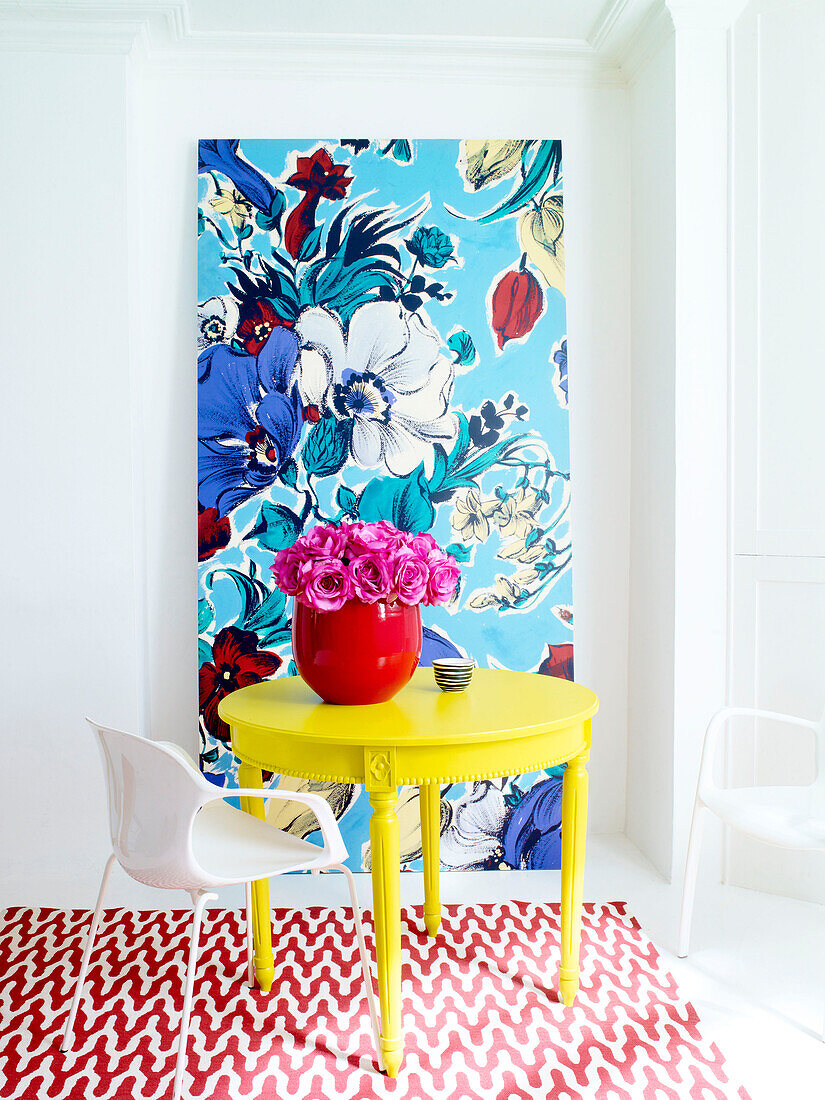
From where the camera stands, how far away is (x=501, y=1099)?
1.59 metres

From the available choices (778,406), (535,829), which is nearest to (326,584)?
(535,829)

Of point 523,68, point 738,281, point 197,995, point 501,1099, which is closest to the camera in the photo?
point 501,1099

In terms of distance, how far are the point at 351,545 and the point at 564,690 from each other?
0.71 m

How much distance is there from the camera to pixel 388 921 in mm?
1640

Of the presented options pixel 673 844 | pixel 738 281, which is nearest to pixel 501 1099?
pixel 673 844

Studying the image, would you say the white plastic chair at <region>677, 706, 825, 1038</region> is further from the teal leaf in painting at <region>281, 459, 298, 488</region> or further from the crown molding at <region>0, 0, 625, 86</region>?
the crown molding at <region>0, 0, 625, 86</region>

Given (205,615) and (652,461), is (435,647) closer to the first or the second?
(205,615)

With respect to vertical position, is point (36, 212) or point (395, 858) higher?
point (36, 212)

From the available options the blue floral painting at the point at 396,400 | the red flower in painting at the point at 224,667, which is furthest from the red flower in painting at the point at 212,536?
the red flower in painting at the point at 224,667

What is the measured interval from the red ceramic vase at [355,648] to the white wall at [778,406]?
4.18 feet

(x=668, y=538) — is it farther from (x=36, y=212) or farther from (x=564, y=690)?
(x=36, y=212)

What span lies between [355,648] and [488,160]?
1.91 m

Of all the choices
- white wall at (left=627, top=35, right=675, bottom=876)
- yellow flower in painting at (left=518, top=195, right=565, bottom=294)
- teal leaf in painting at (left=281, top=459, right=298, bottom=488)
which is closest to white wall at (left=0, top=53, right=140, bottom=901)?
teal leaf in painting at (left=281, top=459, right=298, bottom=488)

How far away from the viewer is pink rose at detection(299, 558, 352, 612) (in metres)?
1.75
